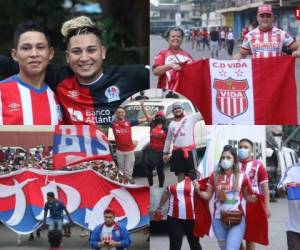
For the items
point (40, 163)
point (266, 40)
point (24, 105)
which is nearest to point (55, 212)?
point (40, 163)

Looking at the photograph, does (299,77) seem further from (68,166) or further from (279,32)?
(68,166)

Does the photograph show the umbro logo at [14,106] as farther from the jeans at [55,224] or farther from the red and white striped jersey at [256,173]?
the red and white striped jersey at [256,173]

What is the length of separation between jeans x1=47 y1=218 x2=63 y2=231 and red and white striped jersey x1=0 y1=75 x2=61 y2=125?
0.59m

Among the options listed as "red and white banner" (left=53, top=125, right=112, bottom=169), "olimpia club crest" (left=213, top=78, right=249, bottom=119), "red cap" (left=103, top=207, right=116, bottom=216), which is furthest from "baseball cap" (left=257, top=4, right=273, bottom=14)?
"red cap" (left=103, top=207, right=116, bottom=216)

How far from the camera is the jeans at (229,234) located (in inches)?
230

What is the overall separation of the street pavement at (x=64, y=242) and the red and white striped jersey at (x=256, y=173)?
2.37 feet

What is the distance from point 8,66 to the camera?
19.9ft

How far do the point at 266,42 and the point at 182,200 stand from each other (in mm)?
1083

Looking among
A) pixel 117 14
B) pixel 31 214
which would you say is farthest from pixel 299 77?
pixel 31 214

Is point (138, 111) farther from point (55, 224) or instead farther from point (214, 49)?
point (55, 224)

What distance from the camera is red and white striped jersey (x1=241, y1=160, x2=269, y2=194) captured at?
5.86m

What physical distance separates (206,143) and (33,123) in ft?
3.45

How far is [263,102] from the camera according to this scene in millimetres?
6043

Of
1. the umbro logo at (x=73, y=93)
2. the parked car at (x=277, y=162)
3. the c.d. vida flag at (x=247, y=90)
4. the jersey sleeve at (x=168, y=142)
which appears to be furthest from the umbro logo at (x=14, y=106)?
the parked car at (x=277, y=162)
